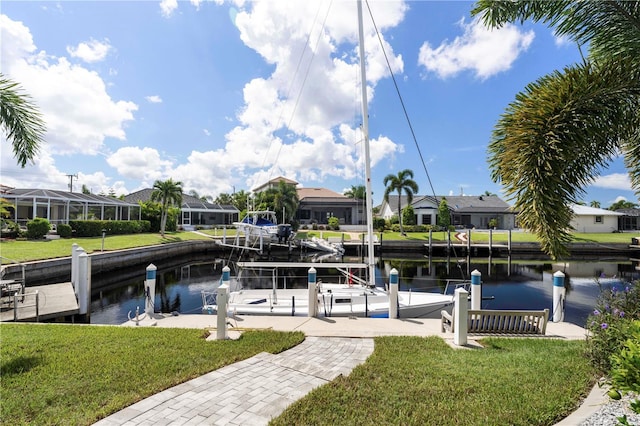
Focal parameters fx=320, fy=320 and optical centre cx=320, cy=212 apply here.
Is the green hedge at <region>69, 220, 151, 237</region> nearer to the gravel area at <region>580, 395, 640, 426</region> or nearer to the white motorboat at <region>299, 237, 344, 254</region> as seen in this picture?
the white motorboat at <region>299, 237, 344, 254</region>

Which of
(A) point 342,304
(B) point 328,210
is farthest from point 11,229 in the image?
(B) point 328,210

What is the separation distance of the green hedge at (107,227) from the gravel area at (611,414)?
34.2 m

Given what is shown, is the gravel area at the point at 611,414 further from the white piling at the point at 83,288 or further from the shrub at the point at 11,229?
the shrub at the point at 11,229

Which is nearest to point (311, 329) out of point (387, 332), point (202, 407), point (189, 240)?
point (387, 332)

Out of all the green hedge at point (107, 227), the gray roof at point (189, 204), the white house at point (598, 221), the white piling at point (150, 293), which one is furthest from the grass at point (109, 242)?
the gray roof at point (189, 204)

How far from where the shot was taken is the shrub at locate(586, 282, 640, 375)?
182 inches

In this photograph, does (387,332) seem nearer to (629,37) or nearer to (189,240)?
(629,37)

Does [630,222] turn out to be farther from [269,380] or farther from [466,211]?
[269,380]

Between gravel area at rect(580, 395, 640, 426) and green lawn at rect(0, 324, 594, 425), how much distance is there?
0.28 meters

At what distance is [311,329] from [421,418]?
4.54 metres

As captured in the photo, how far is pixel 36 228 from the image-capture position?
23953 millimetres

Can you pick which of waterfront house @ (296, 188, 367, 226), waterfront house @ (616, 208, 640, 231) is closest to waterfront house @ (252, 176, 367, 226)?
waterfront house @ (296, 188, 367, 226)

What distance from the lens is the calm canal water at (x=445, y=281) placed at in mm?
15055

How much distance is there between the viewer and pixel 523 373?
5047mm
